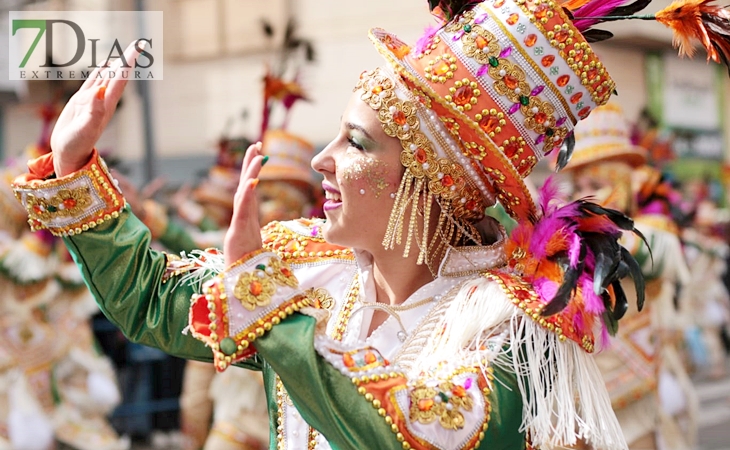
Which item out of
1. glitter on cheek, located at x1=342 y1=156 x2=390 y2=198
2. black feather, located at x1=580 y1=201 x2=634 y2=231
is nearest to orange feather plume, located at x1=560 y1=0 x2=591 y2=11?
black feather, located at x1=580 y1=201 x2=634 y2=231

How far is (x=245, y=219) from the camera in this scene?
177 cm

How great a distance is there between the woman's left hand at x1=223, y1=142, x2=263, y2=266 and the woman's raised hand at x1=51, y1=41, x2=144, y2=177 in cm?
33

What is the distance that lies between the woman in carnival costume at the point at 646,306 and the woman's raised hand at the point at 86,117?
123 inches

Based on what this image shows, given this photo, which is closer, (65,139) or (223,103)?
(65,139)

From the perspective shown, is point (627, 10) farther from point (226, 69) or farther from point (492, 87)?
point (226, 69)

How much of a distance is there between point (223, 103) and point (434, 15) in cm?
1360

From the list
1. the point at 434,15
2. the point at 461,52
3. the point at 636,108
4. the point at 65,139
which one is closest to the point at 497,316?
the point at 461,52

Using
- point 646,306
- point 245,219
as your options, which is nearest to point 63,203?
point 245,219

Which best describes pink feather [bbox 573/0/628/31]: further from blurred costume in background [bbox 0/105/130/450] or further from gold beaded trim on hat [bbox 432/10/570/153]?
blurred costume in background [bbox 0/105/130/450]

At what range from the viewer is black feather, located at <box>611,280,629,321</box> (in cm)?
197

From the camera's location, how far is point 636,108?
17.9m

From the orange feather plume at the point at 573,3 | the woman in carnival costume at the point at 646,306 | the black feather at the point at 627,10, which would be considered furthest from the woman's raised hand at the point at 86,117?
the woman in carnival costume at the point at 646,306

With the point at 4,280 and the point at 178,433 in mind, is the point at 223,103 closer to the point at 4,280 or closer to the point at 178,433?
the point at 178,433

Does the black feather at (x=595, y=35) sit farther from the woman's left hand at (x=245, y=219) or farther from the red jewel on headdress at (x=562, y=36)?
the woman's left hand at (x=245, y=219)
